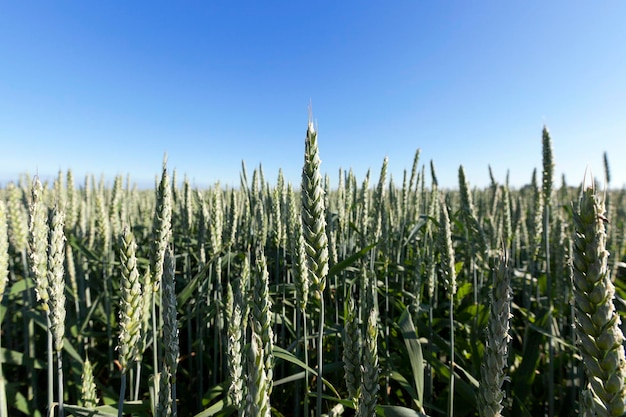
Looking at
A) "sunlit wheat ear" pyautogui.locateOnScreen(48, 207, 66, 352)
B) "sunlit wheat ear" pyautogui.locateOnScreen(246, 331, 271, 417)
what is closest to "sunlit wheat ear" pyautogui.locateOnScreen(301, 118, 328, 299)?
"sunlit wheat ear" pyautogui.locateOnScreen(246, 331, 271, 417)

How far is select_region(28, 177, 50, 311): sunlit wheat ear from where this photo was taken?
4.16 ft

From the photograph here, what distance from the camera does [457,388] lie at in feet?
6.63

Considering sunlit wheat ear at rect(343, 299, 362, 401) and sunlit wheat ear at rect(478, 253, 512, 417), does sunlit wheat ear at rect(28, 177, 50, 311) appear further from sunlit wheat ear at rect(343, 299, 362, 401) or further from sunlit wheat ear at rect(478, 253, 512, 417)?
sunlit wheat ear at rect(478, 253, 512, 417)

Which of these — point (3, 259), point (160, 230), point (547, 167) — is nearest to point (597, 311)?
point (160, 230)

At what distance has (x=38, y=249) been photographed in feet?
4.35

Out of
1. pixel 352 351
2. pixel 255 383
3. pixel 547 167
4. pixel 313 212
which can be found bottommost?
pixel 352 351

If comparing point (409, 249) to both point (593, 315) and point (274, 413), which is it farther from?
point (593, 315)

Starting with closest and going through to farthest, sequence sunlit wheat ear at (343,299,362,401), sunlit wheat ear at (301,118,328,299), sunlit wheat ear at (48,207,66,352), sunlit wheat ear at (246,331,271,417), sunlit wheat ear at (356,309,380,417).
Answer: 1. sunlit wheat ear at (246,331,271,417)
2. sunlit wheat ear at (356,309,380,417)
3. sunlit wheat ear at (301,118,328,299)
4. sunlit wheat ear at (48,207,66,352)
5. sunlit wheat ear at (343,299,362,401)

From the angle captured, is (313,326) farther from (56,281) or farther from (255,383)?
(255,383)

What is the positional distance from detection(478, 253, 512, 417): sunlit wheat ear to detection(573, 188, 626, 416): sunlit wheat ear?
0.16 meters

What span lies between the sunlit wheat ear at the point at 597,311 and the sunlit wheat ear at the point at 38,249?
5.72 ft

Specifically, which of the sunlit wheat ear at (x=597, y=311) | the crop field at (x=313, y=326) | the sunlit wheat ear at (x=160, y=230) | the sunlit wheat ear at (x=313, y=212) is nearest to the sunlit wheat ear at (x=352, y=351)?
the crop field at (x=313, y=326)

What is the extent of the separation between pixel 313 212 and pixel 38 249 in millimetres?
1147

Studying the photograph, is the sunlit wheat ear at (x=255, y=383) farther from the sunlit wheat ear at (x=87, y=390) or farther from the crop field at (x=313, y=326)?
the sunlit wheat ear at (x=87, y=390)
